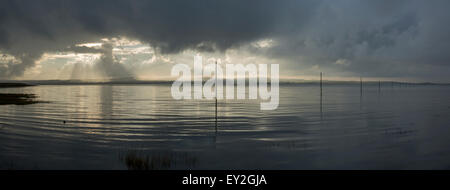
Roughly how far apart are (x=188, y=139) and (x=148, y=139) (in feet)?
12.4

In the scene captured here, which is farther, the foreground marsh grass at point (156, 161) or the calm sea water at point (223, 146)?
the calm sea water at point (223, 146)

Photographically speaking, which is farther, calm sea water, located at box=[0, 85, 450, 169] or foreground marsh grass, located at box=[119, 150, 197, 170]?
calm sea water, located at box=[0, 85, 450, 169]

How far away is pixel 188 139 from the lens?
2761 centimetres

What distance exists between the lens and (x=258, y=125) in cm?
3650

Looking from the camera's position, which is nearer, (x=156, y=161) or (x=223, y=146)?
(x=156, y=161)
